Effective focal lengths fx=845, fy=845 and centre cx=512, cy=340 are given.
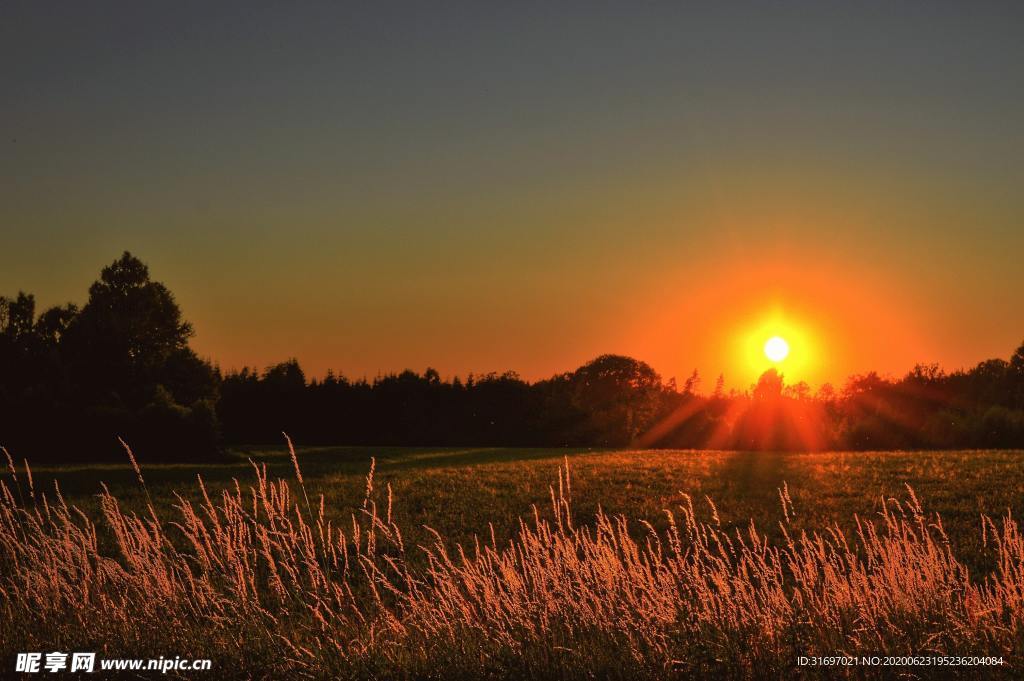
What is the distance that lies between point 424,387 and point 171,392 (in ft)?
96.6

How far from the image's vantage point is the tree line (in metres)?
37.9

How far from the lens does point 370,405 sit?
6481cm

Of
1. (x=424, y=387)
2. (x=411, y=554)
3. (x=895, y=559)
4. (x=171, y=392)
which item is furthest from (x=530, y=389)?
(x=895, y=559)

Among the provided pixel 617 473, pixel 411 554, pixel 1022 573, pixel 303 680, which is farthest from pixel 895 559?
pixel 617 473

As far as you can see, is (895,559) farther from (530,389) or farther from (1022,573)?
(530,389)

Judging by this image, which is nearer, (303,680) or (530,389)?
(303,680)

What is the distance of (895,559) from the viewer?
727cm

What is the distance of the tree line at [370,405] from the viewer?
3794 cm

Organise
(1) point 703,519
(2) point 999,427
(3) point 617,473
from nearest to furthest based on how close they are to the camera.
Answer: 1. (1) point 703,519
2. (3) point 617,473
3. (2) point 999,427

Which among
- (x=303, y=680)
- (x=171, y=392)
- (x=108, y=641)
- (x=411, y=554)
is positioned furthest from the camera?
(x=171, y=392)

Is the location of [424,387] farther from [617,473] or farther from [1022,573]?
[1022,573]

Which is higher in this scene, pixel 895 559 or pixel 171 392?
pixel 171 392

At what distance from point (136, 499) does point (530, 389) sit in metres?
50.5

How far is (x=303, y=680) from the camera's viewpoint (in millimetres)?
6223
